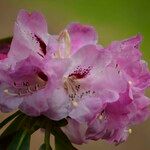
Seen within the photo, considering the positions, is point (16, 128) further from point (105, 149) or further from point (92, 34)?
point (105, 149)

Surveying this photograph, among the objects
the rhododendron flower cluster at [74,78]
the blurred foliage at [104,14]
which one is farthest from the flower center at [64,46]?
the blurred foliage at [104,14]

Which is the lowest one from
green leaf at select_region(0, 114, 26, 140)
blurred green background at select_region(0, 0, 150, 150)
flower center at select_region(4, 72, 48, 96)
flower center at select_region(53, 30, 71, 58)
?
blurred green background at select_region(0, 0, 150, 150)

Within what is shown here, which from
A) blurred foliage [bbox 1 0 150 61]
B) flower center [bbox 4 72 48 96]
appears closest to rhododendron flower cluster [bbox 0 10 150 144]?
flower center [bbox 4 72 48 96]

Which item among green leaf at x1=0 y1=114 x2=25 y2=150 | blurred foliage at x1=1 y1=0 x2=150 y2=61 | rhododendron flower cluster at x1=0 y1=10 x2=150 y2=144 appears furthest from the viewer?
blurred foliage at x1=1 y1=0 x2=150 y2=61

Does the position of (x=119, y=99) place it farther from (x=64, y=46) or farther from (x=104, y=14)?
(x=104, y=14)

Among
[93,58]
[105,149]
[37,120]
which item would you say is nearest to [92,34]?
[93,58]

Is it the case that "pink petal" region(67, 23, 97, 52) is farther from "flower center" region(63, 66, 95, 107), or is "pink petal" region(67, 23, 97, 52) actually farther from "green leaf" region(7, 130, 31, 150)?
"green leaf" region(7, 130, 31, 150)
